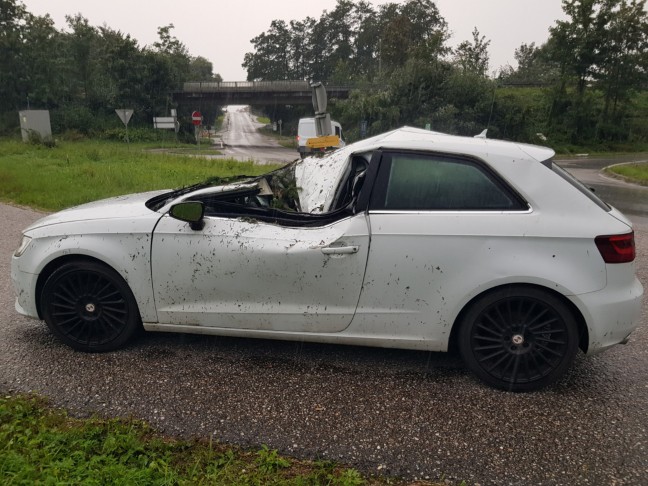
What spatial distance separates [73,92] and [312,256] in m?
55.3

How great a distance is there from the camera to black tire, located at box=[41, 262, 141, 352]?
3639 millimetres

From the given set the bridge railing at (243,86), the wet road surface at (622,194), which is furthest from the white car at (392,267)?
the bridge railing at (243,86)

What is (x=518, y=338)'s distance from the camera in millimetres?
3215

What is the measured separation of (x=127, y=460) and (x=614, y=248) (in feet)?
9.68

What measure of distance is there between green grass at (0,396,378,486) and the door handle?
48.9 inches

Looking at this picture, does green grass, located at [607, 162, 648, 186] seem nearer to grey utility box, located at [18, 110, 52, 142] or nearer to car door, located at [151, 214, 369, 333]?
car door, located at [151, 214, 369, 333]

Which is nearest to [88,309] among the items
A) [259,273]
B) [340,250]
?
[259,273]

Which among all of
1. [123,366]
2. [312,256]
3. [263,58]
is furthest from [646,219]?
Result: [263,58]

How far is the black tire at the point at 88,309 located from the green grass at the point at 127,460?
91cm

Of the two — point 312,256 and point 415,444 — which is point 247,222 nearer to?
point 312,256

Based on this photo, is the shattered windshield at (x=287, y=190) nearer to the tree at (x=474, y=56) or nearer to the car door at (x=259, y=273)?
the car door at (x=259, y=273)

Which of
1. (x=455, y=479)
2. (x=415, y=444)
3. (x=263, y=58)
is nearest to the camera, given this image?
(x=455, y=479)

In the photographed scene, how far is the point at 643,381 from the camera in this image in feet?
11.3

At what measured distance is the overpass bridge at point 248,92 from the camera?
5600cm
